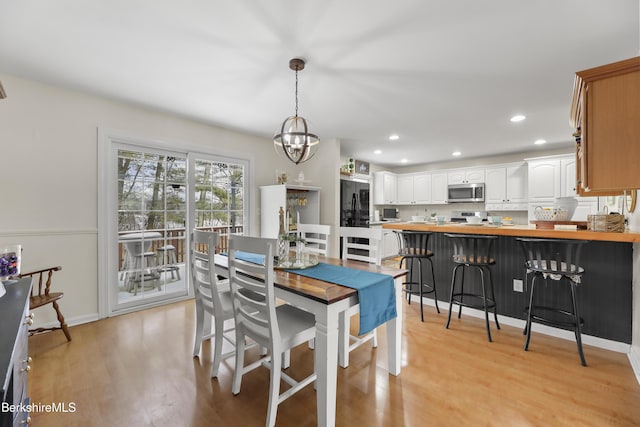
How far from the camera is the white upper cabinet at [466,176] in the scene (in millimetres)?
5973

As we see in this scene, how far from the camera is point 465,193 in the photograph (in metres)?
6.09

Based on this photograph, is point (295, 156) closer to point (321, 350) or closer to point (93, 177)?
point (321, 350)

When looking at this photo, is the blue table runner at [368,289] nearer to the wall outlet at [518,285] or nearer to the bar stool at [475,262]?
the bar stool at [475,262]

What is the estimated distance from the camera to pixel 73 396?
1.80 metres

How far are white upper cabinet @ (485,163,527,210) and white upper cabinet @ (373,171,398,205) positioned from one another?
6.93ft

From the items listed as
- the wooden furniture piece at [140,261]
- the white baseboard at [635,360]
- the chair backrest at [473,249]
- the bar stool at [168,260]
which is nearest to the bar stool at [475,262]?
the chair backrest at [473,249]

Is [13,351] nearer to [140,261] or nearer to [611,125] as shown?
[611,125]

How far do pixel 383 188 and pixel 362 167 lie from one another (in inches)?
36.3

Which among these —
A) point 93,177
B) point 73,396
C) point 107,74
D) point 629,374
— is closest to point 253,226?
point 93,177

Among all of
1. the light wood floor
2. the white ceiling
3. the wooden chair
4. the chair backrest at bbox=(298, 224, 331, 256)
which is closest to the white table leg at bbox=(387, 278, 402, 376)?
the light wood floor

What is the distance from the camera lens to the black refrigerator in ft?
16.3

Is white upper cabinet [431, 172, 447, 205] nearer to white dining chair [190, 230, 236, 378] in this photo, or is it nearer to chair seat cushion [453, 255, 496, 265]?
chair seat cushion [453, 255, 496, 265]

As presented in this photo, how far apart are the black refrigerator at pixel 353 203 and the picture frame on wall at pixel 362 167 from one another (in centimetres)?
74

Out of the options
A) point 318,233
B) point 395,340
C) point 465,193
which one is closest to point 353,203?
point 318,233
